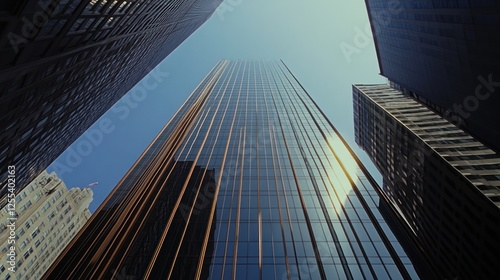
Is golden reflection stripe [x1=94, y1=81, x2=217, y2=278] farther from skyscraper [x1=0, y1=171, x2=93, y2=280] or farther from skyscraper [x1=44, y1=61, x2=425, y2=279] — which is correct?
skyscraper [x1=0, y1=171, x2=93, y2=280]

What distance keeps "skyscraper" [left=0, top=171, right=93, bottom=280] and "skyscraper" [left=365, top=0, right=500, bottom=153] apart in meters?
85.0

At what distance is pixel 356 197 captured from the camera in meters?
41.7

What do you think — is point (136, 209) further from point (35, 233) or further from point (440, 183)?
point (35, 233)

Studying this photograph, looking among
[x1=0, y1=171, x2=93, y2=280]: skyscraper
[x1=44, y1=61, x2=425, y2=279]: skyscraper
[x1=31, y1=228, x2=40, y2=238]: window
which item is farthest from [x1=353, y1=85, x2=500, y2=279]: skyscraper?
[x1=31, y1=228, x2=40, y2=238]: window

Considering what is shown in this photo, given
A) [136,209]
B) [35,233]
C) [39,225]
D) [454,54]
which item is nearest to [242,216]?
[136,209]

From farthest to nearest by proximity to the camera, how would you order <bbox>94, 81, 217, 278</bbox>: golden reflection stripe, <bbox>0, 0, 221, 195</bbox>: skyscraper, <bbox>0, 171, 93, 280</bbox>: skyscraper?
<bbox>0, 171, 93, 280</bbox>: skyscraper → <bbox>94, 81, 217, 278</bbox>: golden reflection stripe → <bbox>0, 0, 221, 195</bbox>: skyscraper

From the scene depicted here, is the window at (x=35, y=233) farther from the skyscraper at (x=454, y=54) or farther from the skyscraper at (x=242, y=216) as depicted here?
the skyscraper at (x=454, y=54)

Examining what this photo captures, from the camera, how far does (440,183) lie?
57.0 m

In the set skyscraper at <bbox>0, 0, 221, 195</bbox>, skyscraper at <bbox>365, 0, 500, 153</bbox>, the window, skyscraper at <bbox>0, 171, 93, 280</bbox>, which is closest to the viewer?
skyscraper at <bbox>0, 0, 221, 195</bbox>

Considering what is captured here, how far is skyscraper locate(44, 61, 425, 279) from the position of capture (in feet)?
102

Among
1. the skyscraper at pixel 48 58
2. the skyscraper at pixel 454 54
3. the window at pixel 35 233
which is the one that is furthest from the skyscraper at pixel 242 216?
the window at pixel 35 233

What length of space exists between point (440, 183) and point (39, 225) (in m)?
92.3

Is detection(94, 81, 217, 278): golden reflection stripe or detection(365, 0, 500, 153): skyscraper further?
detection(365, 0, 500, 153): skyscraper

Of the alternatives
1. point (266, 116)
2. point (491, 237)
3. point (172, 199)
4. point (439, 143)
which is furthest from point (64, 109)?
point (439, 143)
